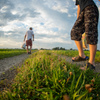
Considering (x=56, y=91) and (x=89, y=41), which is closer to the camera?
(x=56, y=91)

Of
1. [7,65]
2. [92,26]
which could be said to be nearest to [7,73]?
[7,65]

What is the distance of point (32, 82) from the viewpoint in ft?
5.49

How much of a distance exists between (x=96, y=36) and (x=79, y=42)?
2.18 ft

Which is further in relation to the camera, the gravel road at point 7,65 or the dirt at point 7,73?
the gravel road at point 7,65

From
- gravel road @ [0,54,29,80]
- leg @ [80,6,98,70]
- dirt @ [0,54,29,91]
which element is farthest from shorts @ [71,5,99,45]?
gravel road @ [0,54,29,80]

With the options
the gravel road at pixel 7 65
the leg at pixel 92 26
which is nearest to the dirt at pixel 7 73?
the gravel road at pixel 7 65

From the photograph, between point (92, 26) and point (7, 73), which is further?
point (7, 73)

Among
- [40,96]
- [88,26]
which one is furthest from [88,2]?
[40,96]

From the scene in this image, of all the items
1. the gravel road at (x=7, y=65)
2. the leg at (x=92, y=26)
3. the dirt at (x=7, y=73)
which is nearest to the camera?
the dirt at (x=7, y=73)

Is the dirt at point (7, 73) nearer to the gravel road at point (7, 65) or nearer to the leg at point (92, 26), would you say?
the gravel road at point (7, 65)

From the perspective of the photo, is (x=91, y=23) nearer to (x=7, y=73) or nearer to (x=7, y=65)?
(x=7, y=73)

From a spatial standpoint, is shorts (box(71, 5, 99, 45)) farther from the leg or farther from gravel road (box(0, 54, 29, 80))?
gravel road (box(0, 54, 29, 80))

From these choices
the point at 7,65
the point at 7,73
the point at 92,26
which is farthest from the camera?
the point at 7,65

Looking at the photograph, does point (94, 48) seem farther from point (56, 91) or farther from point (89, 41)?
point (56, 91)
